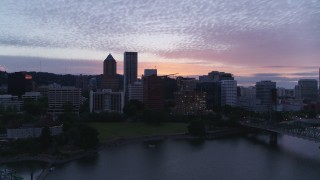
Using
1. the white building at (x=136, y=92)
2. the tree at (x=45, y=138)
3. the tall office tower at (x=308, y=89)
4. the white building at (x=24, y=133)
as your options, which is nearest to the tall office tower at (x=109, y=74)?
the white building at (x=136, y=92)

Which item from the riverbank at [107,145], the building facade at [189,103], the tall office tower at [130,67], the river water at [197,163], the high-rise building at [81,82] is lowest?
the river water at [197,163]

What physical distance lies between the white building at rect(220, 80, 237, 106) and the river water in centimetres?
1952

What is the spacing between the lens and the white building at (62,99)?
26.9m

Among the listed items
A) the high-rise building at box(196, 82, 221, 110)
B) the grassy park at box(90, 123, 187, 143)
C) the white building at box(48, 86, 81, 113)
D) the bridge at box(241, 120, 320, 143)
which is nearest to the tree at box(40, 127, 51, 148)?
the grassy park at box(90, 123, 187, 143)

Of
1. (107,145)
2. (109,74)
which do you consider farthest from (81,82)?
(107,145)

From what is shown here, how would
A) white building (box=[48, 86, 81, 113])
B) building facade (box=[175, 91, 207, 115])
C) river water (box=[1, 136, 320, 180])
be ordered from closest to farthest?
river water (box=[1, 136, 320, 180])
white building (box=[48, 86, 81, 113])
building facade (box=[175, 91, 207, 115])

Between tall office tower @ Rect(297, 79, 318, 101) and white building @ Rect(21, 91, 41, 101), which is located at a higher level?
tall office tower @ Rect(297, 79, 318, 101)

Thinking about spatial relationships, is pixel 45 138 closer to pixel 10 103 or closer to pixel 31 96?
pixel 10 103

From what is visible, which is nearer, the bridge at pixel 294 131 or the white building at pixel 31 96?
the bridge at pixel 294 131

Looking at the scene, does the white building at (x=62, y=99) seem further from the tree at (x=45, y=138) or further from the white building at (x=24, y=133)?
the tree at (x=45, y=138)

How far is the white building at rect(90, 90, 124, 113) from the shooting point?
90.6 ft

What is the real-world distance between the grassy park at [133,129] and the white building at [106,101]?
5.46 meters

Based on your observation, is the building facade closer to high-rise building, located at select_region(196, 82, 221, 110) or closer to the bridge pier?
high-rise building, located at select_region(196, 82, 221, 110)

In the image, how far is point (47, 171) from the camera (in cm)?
1209
